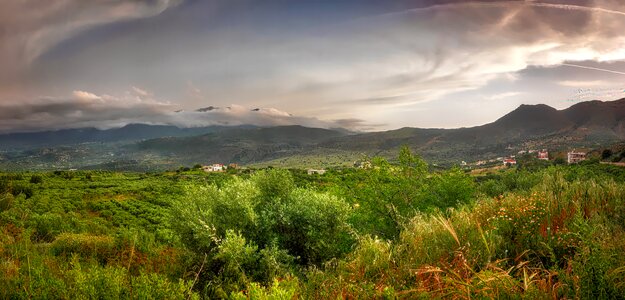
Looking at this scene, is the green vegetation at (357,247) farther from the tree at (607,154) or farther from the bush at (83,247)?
the tree at (607,154)

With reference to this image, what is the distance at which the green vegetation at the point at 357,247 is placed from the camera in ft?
12.8

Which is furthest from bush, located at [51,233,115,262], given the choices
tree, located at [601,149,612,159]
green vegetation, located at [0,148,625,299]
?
tree, located at [601,149,612,159]

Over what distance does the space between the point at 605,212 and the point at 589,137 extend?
25188cm

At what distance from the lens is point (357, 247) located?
7.78 m

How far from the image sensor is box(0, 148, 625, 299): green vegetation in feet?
12.8

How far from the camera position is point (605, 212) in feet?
21.0

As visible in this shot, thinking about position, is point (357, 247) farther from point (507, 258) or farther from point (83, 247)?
point (83, 247)

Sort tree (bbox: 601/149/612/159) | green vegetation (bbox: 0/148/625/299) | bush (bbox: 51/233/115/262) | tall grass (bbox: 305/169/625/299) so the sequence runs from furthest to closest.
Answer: tree (bbox: 601/149/612/159) < bush (bbox: 51/233/115/262) < green vegetation (bbox: 0/148/625/299) < tall grass (bbox: 305/169/625/299)

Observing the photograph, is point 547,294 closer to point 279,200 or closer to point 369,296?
point 369,296

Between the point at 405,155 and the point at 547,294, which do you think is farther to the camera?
the point at 405,155

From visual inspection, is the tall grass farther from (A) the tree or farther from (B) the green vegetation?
(A) the tree

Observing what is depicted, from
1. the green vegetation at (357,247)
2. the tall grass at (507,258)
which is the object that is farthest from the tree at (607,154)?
the tall grass at (507,258)

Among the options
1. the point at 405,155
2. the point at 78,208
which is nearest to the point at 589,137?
the point at 405,155

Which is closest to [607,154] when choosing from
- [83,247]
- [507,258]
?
[507,258]
